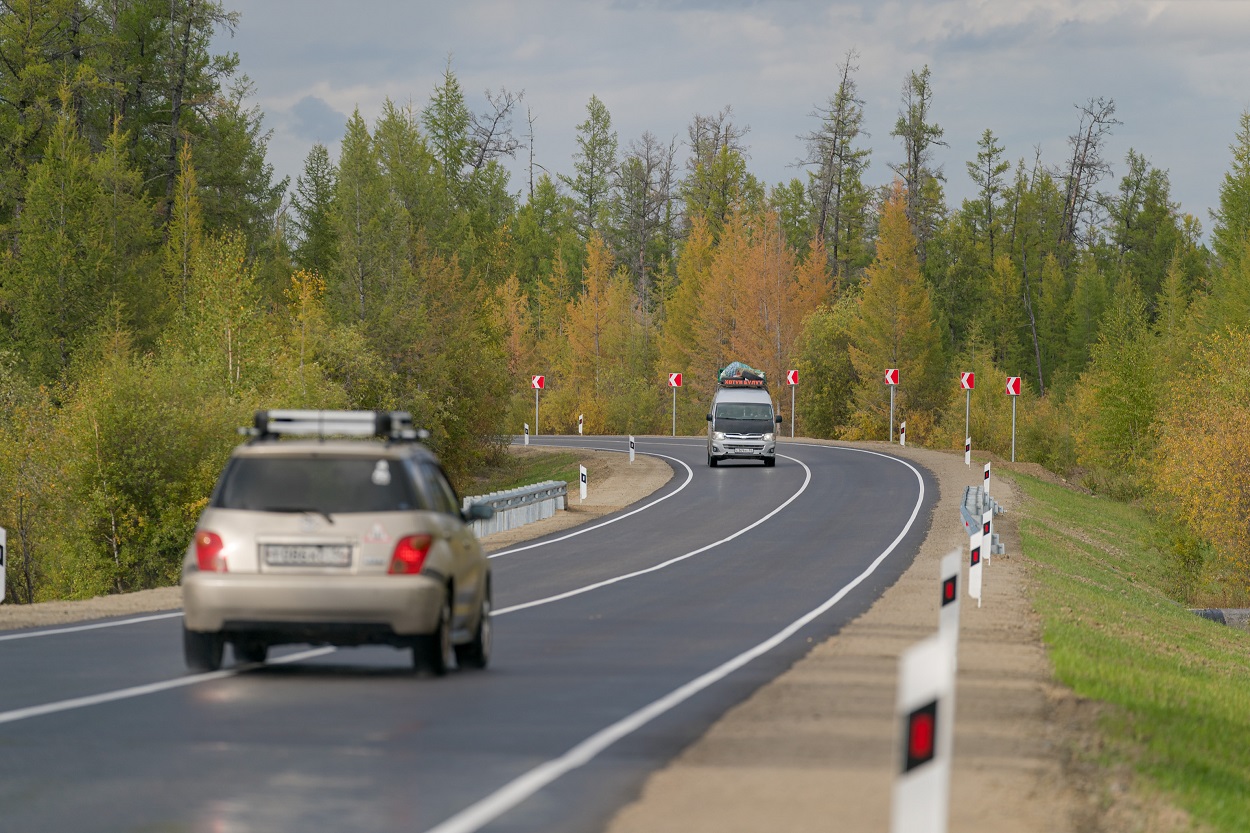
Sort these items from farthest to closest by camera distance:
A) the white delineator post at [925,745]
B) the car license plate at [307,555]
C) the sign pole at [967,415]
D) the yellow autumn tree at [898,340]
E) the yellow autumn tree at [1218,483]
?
1. the yellow autumn tree at [898,340]
2. the sign pole at [967,415]
3. the yellow autumn tree at [1218,483]
4. the car license plate at [307,555]
5. the white delineator post at [925,745]

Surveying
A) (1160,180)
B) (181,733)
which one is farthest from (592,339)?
(181,733)

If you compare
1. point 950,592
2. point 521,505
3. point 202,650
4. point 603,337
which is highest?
point 603,337

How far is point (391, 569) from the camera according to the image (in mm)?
11711

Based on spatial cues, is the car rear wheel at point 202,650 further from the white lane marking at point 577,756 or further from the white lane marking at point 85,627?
the white lane marking at point 85,627

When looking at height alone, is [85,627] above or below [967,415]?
below

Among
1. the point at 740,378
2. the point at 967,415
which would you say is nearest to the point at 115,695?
the point at 967,415

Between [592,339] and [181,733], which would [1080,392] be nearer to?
[592,339]

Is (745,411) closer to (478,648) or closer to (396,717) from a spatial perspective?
(478,648)

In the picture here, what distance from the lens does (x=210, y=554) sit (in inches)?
465

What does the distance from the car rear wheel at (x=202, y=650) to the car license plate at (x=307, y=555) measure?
93 centimetres

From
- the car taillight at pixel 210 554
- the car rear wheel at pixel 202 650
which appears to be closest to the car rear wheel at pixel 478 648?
the car rear wheel at pixel 202 650

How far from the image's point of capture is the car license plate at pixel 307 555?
461 inches

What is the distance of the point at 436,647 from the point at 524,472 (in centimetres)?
5240

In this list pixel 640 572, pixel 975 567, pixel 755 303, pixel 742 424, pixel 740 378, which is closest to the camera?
pixel 975 567
